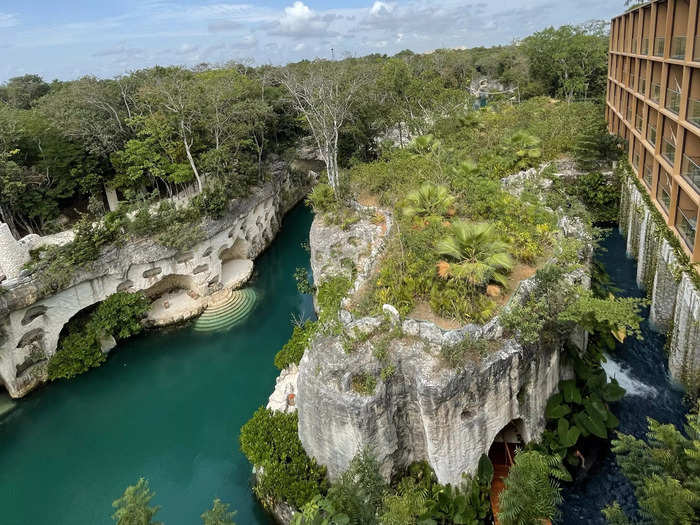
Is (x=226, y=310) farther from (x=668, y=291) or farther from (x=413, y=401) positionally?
(x=668, y=291)

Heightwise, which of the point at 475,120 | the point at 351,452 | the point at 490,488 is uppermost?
the point at 475,120

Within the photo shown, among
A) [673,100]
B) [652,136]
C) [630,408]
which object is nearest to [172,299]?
[630,408]

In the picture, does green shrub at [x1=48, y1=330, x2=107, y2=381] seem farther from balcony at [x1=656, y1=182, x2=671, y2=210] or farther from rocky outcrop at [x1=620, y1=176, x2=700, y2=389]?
balcony at [x1=656, y1=182, x2=671, y2=210]

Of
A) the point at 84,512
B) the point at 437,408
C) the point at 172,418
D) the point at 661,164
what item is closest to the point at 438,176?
the point at 661,164

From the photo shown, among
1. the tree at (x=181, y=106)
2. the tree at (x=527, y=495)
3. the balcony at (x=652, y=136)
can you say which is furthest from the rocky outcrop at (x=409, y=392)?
the tree at (x=181, y=106)

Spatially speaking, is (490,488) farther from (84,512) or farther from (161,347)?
(161,347)

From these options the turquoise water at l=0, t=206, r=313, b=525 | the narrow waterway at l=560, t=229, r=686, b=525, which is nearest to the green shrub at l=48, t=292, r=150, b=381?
the turquoise water at l=0, t=206, r=313, b=525
